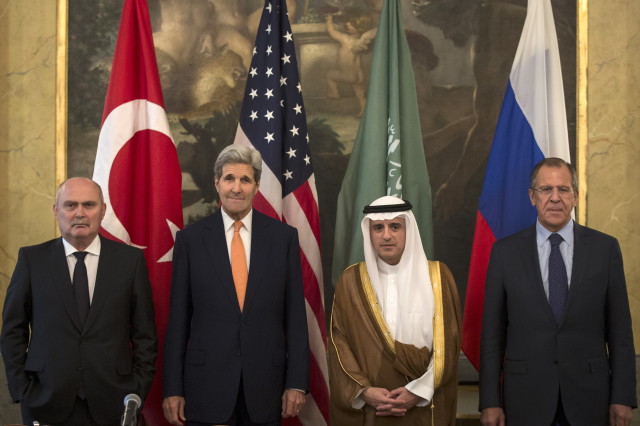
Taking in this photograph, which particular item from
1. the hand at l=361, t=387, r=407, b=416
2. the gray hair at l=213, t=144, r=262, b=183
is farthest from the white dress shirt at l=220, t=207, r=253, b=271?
the hand at l=361, t=387, r=407, b=416

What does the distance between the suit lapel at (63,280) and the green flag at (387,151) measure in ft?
5.24

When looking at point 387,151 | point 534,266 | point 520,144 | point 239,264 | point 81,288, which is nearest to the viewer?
point 81,288

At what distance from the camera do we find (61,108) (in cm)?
507

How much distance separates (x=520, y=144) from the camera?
4.46 metres

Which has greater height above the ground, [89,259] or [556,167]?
[556,167]

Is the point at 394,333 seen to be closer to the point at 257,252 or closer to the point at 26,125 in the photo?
the point at 257,252

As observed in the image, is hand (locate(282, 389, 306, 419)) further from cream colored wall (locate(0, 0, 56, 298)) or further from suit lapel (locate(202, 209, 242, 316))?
cream colored wall (locate(0, 0, 56, 298))

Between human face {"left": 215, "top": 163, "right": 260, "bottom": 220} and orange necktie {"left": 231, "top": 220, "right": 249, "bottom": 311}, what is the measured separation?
8 cm

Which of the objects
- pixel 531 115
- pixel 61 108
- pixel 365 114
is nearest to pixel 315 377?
pixel 365 114

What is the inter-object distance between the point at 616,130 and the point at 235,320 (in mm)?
2826

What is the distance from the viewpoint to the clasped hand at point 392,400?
3.54 meters

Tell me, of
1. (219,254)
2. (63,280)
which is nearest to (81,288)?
(63,280)

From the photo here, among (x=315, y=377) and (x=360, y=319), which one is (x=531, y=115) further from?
(x=315, y=377)

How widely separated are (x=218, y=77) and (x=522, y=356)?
269 cm
